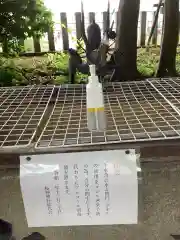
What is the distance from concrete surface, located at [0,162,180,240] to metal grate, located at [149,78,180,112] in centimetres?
32

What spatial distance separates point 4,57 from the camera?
6.23 ft

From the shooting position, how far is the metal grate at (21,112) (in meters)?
0.87

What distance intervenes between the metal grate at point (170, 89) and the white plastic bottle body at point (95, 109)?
1.07ft

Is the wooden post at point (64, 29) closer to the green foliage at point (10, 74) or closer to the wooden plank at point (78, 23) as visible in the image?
the wooden plank at point (78, 23)

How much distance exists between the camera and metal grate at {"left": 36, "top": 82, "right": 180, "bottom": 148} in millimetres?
819

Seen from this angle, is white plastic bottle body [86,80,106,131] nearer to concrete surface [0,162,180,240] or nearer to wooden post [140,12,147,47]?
concrete surface [0,162,180,240]

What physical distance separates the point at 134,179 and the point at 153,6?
146 cm

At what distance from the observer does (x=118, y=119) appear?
0.99m

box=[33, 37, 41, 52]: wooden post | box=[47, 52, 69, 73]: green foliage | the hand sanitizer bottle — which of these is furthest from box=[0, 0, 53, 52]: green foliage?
the hand sanitizer bottle

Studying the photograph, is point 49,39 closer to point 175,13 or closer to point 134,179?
point 175,13

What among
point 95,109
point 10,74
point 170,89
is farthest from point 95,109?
point 10,74

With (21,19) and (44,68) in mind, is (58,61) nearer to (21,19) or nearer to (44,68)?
(44,68)

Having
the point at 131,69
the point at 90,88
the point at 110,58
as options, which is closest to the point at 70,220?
the point at 90,88

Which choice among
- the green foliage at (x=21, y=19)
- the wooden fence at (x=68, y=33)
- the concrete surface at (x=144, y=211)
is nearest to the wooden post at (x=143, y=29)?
the wooden fence at (x=68, y=33)
